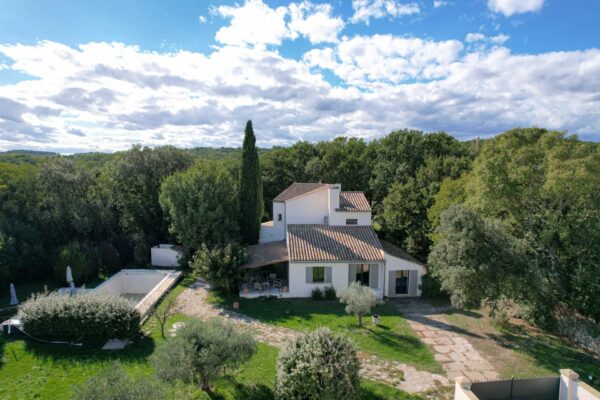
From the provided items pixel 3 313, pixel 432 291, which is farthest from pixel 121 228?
pixel 432 291

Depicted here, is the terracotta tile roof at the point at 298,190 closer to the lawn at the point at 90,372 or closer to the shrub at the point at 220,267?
the shrub at the point at 220,267

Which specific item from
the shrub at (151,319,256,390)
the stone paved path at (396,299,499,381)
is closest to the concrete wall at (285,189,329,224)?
the stone paved path at (396,299,499,381)

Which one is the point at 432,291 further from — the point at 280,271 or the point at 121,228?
the point at 121,228

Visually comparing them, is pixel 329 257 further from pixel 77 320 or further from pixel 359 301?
pixel 77 320

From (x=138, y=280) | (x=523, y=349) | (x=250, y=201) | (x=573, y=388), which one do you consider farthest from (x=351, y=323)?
(x=138, y=280)

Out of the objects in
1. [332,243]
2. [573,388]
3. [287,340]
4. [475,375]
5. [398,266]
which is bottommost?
[475,375]

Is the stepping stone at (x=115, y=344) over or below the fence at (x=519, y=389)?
below

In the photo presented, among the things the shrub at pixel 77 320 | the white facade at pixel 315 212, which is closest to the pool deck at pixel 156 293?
the shrub at pixel 77 320

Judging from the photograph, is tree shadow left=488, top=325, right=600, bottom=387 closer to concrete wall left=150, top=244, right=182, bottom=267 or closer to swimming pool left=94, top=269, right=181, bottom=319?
swimming pool left=94, top=269, right=181, bottom=319
